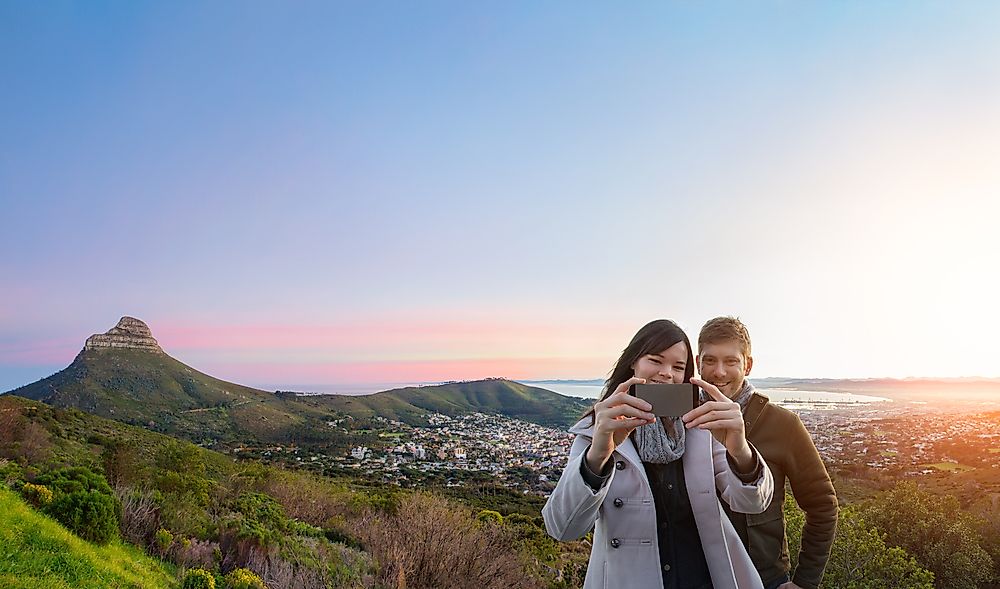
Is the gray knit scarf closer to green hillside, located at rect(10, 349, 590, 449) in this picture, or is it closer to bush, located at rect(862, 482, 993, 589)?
bush, located at rect(862, 482, 993, 589)

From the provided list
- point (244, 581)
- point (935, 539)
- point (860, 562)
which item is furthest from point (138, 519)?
point (935, 539)

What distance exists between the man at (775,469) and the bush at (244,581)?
5.63 m

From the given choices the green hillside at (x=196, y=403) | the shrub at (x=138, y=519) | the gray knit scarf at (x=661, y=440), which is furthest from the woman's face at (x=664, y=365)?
the green hillside at (x=196, y=403)

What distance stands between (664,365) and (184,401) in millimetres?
64260

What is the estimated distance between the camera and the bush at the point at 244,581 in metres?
5.67

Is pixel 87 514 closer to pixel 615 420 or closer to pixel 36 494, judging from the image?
pixel 36 494

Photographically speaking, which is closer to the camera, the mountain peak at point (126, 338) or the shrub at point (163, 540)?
the shrub at point (163, 540)

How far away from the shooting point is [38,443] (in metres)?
16.3

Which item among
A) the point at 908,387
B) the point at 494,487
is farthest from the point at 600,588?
the point at 908,387

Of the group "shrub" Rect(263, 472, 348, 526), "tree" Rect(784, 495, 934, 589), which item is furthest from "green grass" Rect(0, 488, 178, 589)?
"tree" Rect(784, 495, 934, 589)

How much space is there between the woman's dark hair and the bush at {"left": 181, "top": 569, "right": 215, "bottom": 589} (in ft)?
19.2

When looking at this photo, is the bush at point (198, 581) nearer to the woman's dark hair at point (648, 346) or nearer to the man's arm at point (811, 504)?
the woman's dark hair at point (648, 346)

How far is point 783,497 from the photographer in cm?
210

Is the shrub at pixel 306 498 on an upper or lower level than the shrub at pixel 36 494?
lower
